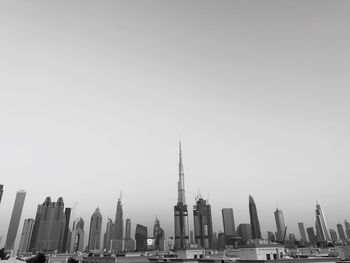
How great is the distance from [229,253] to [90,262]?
49.7 m

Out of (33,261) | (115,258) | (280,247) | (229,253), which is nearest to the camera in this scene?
(280,247)

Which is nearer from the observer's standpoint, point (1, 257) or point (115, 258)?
point (115, 258)

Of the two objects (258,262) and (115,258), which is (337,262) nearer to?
(258,262)

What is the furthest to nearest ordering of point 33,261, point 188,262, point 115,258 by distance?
point 33,261 < point 115,258 < point 188,262

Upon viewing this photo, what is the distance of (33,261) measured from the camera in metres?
154

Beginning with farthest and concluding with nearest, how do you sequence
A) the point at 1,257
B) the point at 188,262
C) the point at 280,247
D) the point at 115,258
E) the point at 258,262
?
the point at 1,257 < the point at 115,258 < the point at 188,262 < the point at 280,247 < the point at 258,262

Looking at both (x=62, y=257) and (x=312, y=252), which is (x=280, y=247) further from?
(x=62, y=257)

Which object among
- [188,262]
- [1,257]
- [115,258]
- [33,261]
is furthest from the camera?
[1,257]

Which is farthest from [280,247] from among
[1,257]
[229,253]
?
[1,257]

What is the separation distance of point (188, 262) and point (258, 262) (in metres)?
25.6

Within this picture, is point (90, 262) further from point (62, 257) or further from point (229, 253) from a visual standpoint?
point (62, 257)

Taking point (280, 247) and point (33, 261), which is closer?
point (280, 247)

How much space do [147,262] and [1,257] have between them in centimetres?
17045

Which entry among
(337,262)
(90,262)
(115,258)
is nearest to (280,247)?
(337,262)
